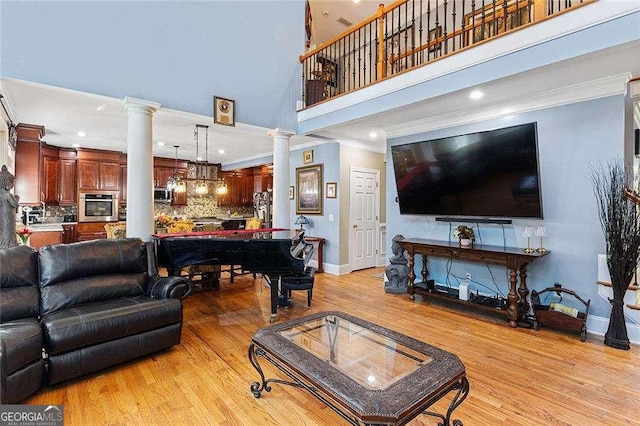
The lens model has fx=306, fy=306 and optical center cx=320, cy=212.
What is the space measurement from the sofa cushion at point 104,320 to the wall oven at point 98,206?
18.3 feet

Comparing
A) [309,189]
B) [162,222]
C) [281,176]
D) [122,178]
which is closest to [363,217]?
[309,189]

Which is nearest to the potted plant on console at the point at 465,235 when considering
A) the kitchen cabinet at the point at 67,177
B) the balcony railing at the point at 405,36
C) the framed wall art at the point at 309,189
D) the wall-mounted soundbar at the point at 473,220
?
the wall-mounted soundbar at the point at 473,220

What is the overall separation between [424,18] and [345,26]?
1.73 metres

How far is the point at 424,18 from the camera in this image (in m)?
6.62

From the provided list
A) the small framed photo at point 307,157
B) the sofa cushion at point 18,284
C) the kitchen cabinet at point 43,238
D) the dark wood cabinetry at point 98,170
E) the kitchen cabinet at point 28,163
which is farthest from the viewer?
the dark wood cabinetry at point 98,170

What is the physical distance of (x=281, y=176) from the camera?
528cm

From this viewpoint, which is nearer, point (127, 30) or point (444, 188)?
point (127, 30)

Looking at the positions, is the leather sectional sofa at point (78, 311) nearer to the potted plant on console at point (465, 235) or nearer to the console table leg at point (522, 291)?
the potted plant on console at point (465, 235)

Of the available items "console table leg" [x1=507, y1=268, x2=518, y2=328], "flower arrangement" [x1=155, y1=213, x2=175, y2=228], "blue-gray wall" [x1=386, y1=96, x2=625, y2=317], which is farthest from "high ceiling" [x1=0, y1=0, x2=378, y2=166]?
"console table leg" [x1=507, y1=268, x2=518, y2=328]

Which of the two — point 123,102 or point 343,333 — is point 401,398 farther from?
point 123,102

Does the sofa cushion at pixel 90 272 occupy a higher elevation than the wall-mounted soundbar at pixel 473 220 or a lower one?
lower

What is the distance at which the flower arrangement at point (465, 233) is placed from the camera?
13.6 ft

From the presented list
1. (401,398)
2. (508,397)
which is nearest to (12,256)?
(401,398)

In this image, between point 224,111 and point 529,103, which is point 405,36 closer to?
point 529,103
